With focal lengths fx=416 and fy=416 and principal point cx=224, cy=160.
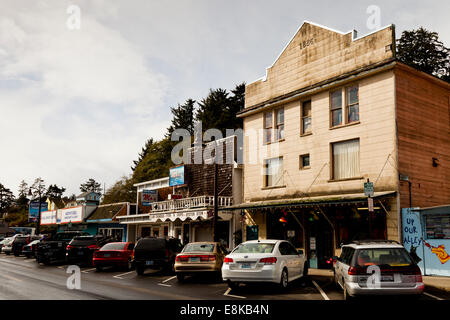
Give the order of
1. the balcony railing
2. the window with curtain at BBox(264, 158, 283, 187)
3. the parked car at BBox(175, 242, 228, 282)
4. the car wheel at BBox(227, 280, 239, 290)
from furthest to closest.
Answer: the balcony railing, the window with curtain at BBox(264, 158, 283, 187), the parked car at BBox(175, 242, 228, 282), the car wheel at BBox(227, 280, 239, 290)

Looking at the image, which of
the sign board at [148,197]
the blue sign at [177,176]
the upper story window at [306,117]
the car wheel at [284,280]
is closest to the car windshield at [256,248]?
the car wheel at [284,280]

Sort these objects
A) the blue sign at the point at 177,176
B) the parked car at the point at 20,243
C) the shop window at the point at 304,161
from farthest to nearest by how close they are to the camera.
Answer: the parked car at the point at 20,243 → the blue sign at the point at 177,176 → the shop window at the point at 304,161

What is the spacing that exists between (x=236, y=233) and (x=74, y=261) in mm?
10176

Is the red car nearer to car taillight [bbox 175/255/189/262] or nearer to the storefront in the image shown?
car taillight [bbox 175/255/189/262]

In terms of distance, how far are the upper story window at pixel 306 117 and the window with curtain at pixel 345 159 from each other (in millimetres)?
2265

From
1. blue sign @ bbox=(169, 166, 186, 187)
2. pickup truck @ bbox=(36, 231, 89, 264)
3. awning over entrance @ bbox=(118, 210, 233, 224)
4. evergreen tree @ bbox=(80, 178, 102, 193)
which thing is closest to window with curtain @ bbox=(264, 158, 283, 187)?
awning over entrance @ bbox=(118, 210, 233, 224)

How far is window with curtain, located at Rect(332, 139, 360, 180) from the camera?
20.5 m

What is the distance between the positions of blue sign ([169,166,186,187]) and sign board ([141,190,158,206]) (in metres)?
3.40

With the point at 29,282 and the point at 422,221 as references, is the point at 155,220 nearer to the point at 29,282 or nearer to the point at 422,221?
the point at 29,282

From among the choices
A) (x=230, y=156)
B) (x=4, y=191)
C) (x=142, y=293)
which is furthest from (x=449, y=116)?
(x=4, y=191)

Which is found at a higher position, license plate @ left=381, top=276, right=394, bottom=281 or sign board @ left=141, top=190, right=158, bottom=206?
sign board @ left=141, top=190, right=158, bottom=206

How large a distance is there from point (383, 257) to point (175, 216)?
71.2 ft

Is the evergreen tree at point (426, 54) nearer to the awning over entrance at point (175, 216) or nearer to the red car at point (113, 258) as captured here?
the awning over entrance at point (175, 216)

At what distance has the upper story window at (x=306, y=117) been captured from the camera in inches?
917
